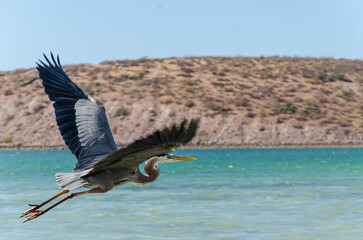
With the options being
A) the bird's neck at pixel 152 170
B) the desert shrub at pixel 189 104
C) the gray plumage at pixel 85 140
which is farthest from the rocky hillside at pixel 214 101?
the gray plumage at pixel 85 140

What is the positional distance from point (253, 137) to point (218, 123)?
348cm

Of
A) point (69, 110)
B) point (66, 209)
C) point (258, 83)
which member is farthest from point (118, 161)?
point (258, 83)

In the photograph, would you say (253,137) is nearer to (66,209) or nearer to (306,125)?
(306,125)

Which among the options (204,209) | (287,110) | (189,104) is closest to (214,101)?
(189,104)

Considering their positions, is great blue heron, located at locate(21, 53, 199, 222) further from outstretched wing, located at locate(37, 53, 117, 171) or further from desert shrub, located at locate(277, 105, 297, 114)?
desert shrub, located at locate(277, 105, 297, 114)

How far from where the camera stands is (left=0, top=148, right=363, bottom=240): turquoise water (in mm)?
13531

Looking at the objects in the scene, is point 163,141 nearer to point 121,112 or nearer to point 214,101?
point 121,112

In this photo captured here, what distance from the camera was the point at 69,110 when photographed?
29.9ft

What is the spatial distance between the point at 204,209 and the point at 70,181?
9.24m

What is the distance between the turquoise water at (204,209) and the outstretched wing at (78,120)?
4744mm

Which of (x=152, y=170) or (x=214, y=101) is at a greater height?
(x=214, y=101)

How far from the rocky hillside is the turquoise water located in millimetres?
25966

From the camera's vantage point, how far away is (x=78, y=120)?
897 cm

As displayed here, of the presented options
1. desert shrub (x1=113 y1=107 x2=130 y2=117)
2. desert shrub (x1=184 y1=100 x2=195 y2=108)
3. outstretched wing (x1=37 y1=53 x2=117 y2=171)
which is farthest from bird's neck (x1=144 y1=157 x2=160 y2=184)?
desert shrub (x1=184 y1=100 x2=195 y2=108)
